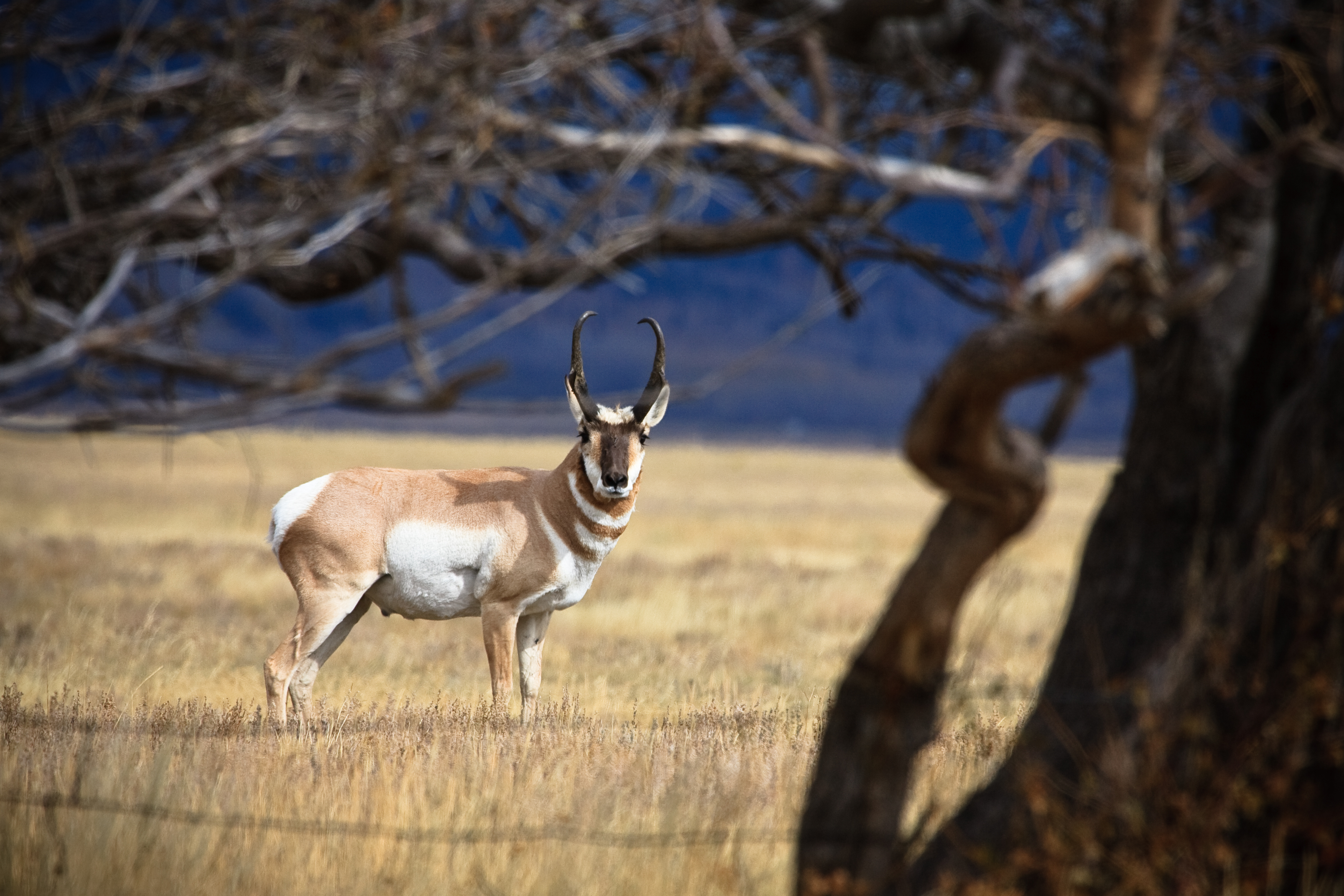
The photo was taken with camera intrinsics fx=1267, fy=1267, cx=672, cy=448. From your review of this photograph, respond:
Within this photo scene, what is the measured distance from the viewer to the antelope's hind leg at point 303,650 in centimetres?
728

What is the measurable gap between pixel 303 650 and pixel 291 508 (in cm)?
83

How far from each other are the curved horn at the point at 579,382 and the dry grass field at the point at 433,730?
1.79m

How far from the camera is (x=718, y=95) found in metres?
5.38

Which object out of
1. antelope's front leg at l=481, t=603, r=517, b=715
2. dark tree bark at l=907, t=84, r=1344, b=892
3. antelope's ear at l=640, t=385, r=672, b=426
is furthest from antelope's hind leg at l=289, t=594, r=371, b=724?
dark tree bark at l=907, t=84, r=1344, b=892

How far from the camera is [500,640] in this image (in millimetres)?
7523

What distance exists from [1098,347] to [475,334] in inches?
65.1

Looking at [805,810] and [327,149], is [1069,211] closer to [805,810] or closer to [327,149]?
[805,810]

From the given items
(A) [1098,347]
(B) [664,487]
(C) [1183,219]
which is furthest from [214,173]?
(B) [664,487]

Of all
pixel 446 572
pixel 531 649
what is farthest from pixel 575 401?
pixel 531 649

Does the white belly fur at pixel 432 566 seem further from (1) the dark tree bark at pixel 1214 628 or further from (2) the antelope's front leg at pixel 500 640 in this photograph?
(1) the dark tree bark at pixel 1214 628

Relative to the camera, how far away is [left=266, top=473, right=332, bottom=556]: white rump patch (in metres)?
7.39

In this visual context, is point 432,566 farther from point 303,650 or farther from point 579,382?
point 579,382

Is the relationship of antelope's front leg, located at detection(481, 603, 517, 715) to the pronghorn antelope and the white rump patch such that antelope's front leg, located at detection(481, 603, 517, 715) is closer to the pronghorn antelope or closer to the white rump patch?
the pronghorn antelope

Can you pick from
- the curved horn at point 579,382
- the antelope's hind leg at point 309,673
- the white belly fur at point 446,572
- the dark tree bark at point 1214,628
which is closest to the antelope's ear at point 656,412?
the curved horn at point 579,382
